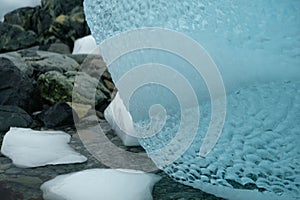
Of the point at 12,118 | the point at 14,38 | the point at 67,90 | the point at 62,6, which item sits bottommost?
the point at 14,38

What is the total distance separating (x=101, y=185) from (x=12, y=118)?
0.79 m

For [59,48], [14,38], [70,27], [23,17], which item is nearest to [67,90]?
[59,48]

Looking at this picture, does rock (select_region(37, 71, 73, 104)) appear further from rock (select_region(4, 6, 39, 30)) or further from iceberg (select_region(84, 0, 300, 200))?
rock (select_region(4, 6, 39, 30))

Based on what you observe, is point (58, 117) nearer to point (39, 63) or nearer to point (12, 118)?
point (12, 118)

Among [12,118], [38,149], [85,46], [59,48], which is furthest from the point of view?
[59,48]

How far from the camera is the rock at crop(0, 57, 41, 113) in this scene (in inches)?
78.9

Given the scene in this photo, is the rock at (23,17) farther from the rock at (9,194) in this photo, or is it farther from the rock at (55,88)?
the rock at (9,194)

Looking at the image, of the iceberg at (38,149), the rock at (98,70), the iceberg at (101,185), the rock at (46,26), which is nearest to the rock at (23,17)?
the rock at (46,26)

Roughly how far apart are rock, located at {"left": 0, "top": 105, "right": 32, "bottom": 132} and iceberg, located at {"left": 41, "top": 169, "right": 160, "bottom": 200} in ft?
2.01

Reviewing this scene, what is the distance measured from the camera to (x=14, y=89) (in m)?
2.02

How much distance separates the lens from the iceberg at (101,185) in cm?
103

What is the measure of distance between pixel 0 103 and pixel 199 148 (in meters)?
1.28

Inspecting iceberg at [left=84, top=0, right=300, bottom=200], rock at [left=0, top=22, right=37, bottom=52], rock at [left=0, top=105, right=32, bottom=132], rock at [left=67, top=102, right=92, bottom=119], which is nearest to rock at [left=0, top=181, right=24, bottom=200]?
iceberg at [left=84, top=0, right=300, bottom=200]

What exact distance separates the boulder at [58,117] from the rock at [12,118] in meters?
0.06
